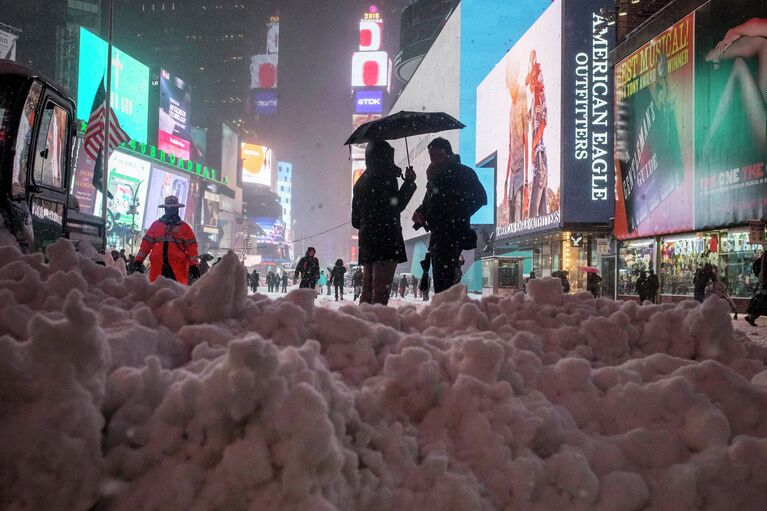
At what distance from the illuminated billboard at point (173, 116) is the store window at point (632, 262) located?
6577cm

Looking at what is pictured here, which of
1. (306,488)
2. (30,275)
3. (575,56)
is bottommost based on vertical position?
(306,488)

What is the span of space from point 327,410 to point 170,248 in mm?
7108

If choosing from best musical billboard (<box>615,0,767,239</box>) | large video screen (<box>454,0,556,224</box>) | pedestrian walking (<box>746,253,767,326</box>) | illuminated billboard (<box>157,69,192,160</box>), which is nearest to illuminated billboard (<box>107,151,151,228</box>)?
illuminated billboard (<box>157,69,192,160</box>)

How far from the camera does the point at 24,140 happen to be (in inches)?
286

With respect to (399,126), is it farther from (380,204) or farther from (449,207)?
(449,207)

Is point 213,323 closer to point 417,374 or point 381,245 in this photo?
point 417,374

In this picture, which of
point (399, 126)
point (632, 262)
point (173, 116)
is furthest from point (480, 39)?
point (399, 126)

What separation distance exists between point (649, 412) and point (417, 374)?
2.89 ft

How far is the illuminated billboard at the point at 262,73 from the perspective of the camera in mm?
142000

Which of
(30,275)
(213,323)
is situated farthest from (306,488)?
(30,275)

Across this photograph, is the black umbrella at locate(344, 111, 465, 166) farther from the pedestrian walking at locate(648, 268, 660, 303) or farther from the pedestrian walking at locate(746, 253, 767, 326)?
the pedestrian walking at locate(648, 268, 660, 303)

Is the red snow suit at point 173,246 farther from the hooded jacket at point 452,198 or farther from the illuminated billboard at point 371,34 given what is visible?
the illuminated billboard at point 371,34

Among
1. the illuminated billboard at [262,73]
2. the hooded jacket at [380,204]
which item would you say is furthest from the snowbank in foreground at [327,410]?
the illuminated billboard at [262,73]

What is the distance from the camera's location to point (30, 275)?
2578 millimetres
